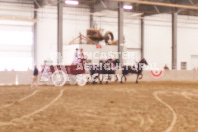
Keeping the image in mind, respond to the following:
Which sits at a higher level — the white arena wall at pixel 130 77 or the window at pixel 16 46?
the window at pixel 16 46

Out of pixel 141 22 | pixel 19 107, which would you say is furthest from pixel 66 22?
pixel 19 107

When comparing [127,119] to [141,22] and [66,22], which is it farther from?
[141,22]

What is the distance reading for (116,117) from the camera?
966 cm

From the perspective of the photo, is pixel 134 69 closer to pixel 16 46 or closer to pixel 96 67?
pixel 96 67

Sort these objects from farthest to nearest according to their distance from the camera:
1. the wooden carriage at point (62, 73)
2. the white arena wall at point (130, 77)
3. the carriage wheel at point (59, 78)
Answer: the white arena wall at point (130, 77) < the carriage wheel at point (59, 78) < the wooden carriage at point (62, 73)

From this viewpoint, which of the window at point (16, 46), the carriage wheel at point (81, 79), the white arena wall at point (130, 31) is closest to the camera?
the carriage wheel at point (81, 79)

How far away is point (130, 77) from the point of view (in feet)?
93.8

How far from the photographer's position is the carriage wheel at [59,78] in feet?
69.6

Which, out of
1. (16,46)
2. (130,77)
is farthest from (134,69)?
(16,46)

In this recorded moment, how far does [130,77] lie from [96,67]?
215 inches

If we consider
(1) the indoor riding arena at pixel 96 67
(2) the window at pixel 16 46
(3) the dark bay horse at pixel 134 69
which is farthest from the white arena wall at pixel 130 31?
(3) the dark bay horse at pixel 134 69

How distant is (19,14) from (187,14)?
18917 millimetres

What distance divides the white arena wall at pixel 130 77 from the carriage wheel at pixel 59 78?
7.07 feet

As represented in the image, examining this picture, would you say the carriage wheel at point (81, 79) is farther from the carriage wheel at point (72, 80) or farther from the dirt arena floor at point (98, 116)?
the dirt arena floor at point (98, 116)
